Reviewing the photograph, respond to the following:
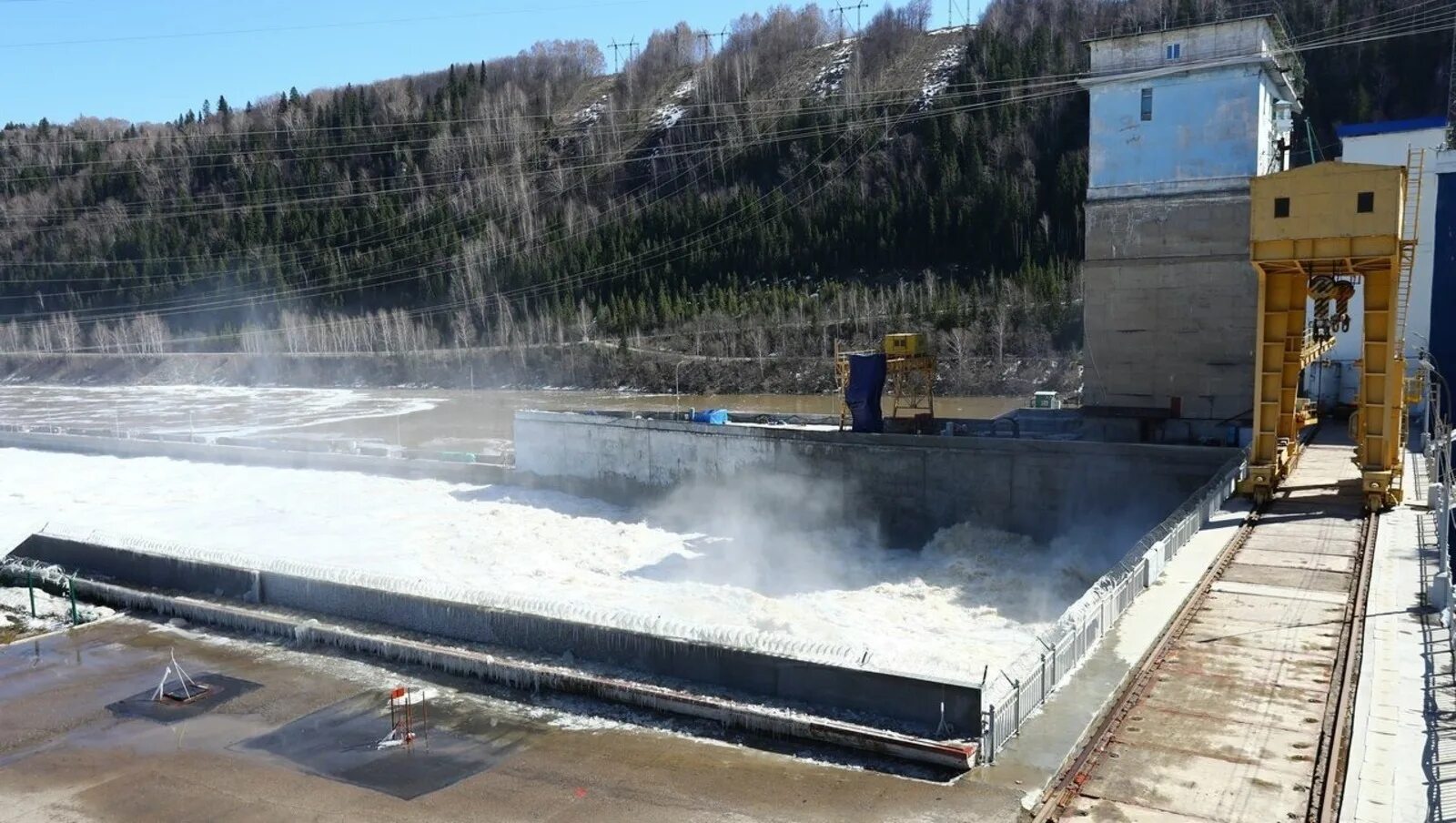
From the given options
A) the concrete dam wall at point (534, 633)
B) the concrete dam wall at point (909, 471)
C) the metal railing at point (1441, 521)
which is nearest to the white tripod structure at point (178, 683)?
the concrete dam wall at point (534, 633)

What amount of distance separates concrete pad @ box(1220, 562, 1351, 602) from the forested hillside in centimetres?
5540

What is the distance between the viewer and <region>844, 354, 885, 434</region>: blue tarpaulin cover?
31.1m

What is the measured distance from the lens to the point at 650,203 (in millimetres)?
119688

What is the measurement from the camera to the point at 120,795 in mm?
12445

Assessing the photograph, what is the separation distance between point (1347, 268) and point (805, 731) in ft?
46.7

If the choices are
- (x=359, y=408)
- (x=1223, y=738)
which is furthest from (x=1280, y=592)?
(x=359, y=408)

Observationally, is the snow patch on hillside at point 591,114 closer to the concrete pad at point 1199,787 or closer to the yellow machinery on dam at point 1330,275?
the yellow machinery on dam at point 1330,275

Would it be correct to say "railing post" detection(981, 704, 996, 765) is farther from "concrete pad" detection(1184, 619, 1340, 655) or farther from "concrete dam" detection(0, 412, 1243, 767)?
"concrete pad" detection(1184, 619, 1340, 655)

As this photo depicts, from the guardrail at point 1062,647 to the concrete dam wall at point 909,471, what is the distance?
9.50 meters

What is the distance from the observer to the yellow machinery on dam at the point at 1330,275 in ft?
59.6

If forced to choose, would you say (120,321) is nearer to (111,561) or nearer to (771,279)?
(771,279)

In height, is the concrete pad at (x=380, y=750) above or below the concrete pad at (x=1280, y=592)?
below

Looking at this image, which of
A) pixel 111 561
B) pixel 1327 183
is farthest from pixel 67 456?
pixel 1327 183

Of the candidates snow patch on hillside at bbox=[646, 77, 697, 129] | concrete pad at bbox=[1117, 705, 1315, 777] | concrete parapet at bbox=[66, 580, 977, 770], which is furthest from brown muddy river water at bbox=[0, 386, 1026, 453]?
snow patch on hillside at bbox=[646, 77, 697, 129]
